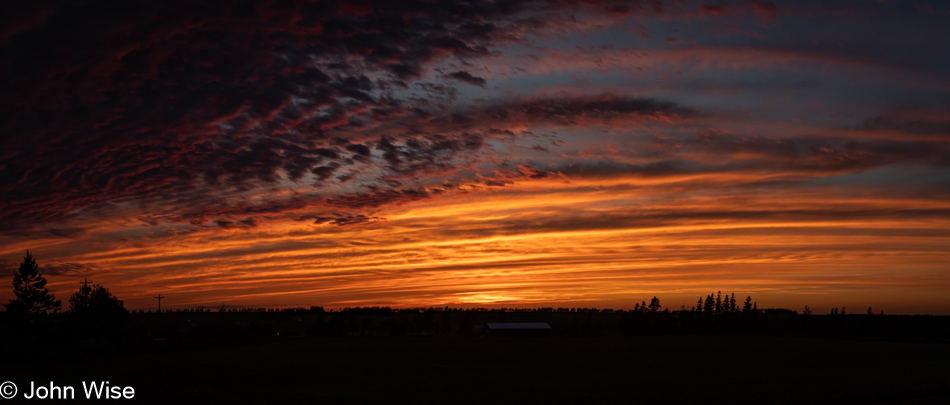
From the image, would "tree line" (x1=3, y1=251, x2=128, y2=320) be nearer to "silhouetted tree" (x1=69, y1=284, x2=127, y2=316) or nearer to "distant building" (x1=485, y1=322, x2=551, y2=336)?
"silhouetted tree" (x1=69, y1=284, x2=127, y2=316)

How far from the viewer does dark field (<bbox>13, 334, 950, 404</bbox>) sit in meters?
42.1

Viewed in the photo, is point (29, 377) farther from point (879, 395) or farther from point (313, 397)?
point (879, 395)

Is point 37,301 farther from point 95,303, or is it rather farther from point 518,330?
point 518,330

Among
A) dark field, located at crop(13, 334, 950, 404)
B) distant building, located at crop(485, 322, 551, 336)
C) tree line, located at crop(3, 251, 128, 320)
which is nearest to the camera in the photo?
dark field, located at crop(13, 334, 950, 404)

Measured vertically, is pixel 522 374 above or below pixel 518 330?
above

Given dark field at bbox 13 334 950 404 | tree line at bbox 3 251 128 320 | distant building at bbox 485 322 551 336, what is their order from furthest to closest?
distant building at bbox 485 322 551 336, tree line at bbox 3 251 128 320, dark field at bbox 13 334 950 404

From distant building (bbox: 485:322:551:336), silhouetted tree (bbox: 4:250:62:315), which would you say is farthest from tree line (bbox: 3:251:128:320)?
distant building (bbox: 485:322:551:336)

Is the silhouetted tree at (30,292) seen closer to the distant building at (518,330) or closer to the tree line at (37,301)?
the tree line at (37,301)

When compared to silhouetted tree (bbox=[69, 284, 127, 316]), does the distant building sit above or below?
below

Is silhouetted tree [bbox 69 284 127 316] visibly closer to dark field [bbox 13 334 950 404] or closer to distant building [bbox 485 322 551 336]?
dark field [bbox 13 334 950 404]

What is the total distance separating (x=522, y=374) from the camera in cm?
6253

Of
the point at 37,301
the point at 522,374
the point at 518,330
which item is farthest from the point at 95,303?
the point at 518,330

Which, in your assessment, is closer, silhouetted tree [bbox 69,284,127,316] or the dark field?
the dark field

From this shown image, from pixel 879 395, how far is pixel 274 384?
4511 cm
